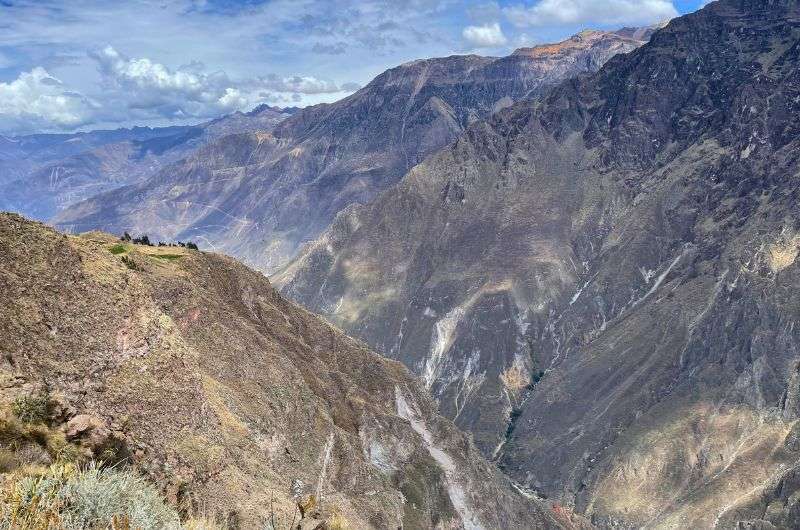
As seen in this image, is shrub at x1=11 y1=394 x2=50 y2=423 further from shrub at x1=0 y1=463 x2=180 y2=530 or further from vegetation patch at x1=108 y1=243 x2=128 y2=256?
vegetation patch at x1=108 y1=243 x2=128 y2=256

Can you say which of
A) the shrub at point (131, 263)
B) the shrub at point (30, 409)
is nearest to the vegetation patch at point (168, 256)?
the shrub at point (131, 263)

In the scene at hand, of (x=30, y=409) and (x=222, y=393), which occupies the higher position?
(x=30, y=409)

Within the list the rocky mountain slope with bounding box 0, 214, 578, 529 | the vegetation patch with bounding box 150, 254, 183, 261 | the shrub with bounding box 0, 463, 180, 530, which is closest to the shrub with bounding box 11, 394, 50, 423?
the rocky mountain slope with bounding box 0, 214, 578, 529

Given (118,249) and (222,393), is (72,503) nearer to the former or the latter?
(222,393)

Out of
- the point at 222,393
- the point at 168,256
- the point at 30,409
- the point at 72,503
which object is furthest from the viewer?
the point at 168,256

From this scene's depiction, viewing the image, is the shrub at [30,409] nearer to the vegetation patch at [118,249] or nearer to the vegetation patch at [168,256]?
the vegetation patch at [118,249]

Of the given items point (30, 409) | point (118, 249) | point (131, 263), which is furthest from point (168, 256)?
point (30, 409)
